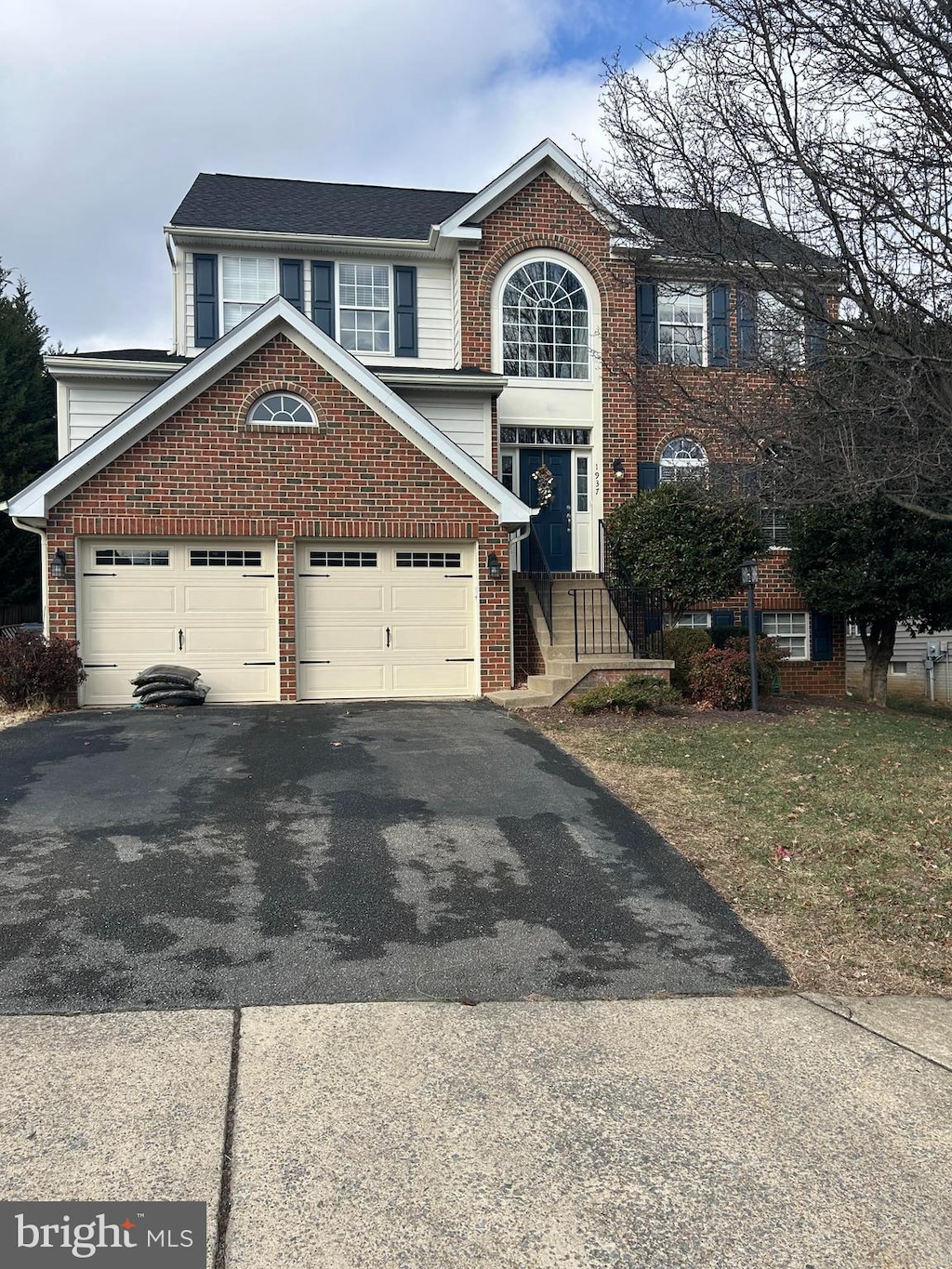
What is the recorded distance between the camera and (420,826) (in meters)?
6.92

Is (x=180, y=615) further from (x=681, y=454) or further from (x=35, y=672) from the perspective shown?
(x=681, y=454)

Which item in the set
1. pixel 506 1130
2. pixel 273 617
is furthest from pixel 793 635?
pixel 506 1130

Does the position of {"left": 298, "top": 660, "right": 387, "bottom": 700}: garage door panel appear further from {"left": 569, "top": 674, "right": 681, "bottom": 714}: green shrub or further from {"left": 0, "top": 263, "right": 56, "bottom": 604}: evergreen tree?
{"left": 0, "top": 263, "right": 56, "bottom": 604}: evergreen tree

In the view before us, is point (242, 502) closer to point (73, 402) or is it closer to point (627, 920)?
point (73, 402)

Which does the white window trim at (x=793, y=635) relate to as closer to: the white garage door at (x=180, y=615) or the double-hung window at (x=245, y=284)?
the white garage door at (x=180, y=615)

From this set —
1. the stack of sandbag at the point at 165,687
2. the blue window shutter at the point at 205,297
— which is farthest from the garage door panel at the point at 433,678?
the blue window shutter at the point at 205,297

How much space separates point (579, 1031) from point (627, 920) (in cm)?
145

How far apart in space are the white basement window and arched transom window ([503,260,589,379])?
5.62 metres

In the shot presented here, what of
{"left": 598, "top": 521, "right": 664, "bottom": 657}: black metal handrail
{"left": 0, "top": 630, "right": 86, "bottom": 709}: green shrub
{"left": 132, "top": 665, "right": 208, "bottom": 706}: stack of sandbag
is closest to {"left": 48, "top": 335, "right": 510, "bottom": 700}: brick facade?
{"left": 0, "top": 630, "right": 86, "bottom": 709}: green shrub

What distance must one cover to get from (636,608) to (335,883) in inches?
353

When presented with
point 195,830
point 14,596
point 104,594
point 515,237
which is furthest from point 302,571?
point 14,596

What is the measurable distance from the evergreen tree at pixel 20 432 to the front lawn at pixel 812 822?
18.5m

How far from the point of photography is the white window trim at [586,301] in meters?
16.5

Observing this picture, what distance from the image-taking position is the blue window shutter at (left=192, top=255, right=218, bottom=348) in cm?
1612
